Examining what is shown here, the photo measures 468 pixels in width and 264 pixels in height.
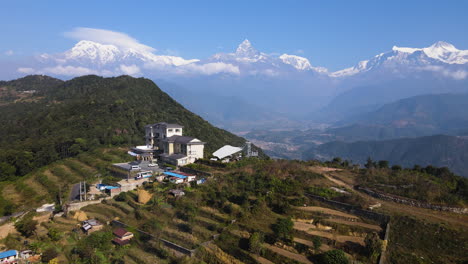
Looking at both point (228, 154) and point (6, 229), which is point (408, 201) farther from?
point (6, 229)

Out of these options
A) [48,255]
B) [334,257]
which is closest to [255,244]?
[334,257]

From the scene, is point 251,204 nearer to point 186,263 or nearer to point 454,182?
point 186,263

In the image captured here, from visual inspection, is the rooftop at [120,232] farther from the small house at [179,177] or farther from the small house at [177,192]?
the small house at [179,177]

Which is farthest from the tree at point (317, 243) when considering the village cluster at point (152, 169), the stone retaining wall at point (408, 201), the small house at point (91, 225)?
the small house at point (91, 225)

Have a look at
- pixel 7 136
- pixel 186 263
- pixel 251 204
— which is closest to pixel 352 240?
pixel 251 204

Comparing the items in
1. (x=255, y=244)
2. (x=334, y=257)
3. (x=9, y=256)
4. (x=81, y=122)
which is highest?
(x=81, y=122)

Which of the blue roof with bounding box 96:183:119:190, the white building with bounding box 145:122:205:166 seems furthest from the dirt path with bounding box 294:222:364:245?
the white building with bounding box 145:122:205:166

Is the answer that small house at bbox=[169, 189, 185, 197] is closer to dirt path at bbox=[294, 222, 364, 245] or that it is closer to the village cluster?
the village cluster
